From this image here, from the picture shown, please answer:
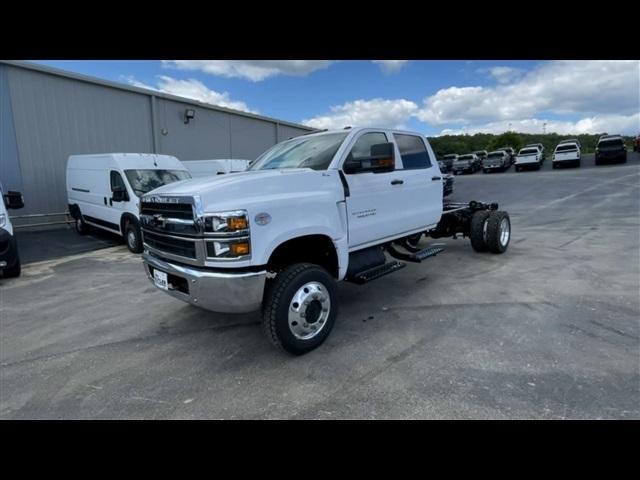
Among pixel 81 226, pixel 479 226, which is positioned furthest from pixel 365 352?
pixel 81 226

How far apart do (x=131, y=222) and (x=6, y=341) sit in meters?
5.13

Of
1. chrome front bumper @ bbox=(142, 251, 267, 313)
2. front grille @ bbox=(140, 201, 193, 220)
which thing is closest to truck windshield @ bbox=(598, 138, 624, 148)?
chrome front bumper @ bbox=(142, 251, 267, 313)

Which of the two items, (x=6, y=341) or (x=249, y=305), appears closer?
(x=249, y=305)

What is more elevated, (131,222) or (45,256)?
(131,222)

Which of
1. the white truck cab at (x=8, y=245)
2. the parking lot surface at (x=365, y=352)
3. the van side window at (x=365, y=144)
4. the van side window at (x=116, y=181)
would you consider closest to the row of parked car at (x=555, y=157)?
the van side window at (x=116, y=181)

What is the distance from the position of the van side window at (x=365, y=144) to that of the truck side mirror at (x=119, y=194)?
22.2 feet

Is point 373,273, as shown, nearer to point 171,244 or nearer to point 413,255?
point 413,255

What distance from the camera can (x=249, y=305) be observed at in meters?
3.01

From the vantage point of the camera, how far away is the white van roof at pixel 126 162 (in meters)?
9.09

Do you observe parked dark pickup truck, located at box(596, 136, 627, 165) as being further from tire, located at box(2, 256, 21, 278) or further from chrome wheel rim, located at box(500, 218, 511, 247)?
tire, located at box(2, 256, 21, 278)

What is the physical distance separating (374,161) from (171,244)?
2.19 metres

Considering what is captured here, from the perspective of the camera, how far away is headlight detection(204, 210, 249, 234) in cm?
288
